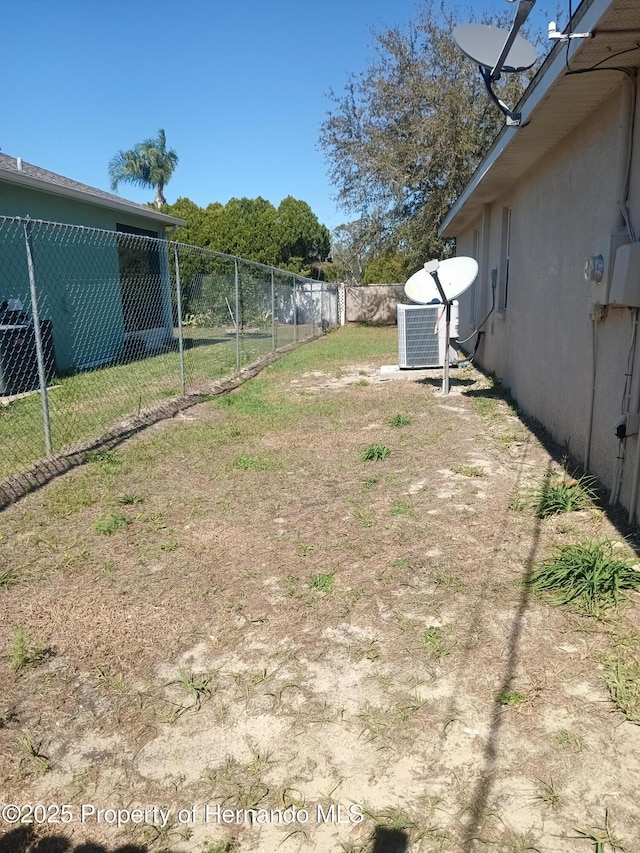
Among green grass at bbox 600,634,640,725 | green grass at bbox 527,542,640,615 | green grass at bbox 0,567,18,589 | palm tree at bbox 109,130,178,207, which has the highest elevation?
palm tree at bbox 109,130,178,207

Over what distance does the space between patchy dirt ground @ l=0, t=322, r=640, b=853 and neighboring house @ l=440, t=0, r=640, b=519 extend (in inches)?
28.6

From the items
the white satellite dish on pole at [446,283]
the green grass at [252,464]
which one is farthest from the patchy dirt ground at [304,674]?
the white satellite dish on pole at [446,283]

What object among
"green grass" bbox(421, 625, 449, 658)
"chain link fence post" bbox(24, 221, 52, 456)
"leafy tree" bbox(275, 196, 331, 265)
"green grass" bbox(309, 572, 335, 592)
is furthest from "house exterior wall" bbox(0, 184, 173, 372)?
"leafy tree" bbox(275, 196, 331, 265)

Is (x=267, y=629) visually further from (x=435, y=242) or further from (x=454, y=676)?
(x=435, y=242)

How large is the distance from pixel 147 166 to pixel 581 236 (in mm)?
38154

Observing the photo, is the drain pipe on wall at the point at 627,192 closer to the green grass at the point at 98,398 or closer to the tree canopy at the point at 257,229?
the green grass at the point at 98,398

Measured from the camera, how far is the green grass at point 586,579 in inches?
110

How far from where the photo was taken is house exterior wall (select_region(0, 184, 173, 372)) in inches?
389

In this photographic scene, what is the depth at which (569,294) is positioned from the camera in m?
5.02

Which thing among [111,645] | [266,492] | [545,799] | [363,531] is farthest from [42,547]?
[545,799]

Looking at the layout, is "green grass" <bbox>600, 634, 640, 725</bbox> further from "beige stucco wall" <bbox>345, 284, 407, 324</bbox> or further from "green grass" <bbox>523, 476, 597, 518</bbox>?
"beige stucco wall" <bbox>345, 284, 407, 324</bbox>

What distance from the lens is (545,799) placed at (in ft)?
5.79

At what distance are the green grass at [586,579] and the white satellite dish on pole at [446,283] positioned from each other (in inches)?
199

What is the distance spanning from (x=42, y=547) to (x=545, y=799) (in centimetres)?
302
